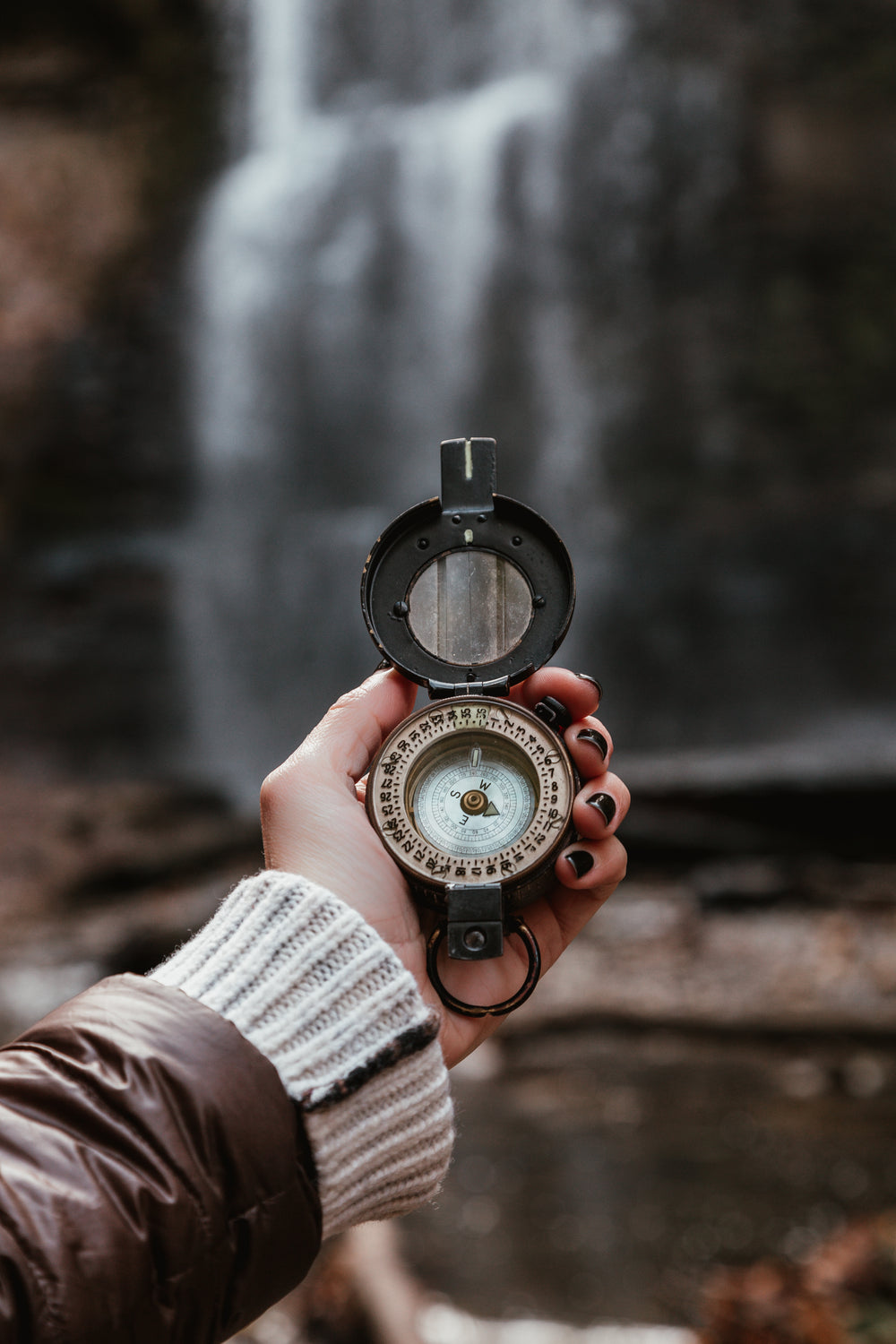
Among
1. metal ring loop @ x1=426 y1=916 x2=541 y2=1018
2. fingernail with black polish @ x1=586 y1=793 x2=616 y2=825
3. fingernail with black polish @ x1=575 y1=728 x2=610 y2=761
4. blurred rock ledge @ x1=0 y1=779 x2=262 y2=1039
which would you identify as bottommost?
blurred rock ledge @ x1=0 y1=779 x2=262 y2=1039

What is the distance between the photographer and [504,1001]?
1.31 meters

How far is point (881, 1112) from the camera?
3.23 meters

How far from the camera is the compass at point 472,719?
1.28 m

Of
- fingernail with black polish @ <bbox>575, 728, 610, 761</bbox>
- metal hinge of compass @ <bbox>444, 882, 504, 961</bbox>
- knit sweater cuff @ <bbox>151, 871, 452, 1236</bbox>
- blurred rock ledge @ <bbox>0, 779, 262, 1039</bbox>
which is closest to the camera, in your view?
knit sweater cuff @ <bbox>151, 871, 452, 1236</bbox>

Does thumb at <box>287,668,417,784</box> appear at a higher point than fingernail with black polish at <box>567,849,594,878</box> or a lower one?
higher

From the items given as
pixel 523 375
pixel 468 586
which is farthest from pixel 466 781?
pixel 523 375

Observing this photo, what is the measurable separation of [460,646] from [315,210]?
8753 mm

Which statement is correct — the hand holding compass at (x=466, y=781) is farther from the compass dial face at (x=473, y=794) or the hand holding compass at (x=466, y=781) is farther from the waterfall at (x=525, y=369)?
the waterfall at (x=525, y=369)

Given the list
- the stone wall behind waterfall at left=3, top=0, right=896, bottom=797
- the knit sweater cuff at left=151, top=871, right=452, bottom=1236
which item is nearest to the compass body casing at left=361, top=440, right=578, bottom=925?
the knit sweater cuff at left=151, top=871, right=452, bottom=1236

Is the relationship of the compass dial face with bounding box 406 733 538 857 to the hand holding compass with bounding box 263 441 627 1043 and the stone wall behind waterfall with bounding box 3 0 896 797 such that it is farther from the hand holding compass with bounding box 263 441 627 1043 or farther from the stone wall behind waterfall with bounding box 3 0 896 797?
the stone wall behind waterfall with bounding box 3 0 896 797

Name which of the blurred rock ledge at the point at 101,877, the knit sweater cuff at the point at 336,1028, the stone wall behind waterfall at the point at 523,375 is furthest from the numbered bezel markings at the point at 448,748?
the stone wall behind waterfall at the point at 523,375

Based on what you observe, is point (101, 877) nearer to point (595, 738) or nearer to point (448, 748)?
point (448, 748)

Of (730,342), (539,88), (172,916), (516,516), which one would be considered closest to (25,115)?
(539,88)

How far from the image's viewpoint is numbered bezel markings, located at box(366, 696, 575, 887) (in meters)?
1.28
